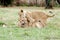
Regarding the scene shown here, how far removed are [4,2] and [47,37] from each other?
19.8m

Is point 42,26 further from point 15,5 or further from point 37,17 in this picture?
point 15,5

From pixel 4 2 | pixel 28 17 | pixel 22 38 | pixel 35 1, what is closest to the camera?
pixel 22 38

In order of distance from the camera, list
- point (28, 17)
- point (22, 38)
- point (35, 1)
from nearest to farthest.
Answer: point (22, 38), point (28, 17), point (35, 1)

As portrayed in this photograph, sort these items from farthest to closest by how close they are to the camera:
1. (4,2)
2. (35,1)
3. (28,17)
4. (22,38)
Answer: (35,1)
(4,2)
(28,17)
(22,38)

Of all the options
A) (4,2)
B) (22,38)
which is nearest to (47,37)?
(22,38)

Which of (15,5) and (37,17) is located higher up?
(37,17)

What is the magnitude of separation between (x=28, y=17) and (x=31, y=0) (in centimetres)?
1987

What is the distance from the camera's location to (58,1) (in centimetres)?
2853

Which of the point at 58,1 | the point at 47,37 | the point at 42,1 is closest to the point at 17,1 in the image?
the point at 42,1

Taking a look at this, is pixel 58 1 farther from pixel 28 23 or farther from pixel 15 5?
pixel 28 23

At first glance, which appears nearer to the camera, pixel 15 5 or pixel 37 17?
pixel 37 17

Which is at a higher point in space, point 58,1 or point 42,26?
point 42,26

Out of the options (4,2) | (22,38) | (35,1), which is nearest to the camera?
(22,38)

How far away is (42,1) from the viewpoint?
2720 cm
